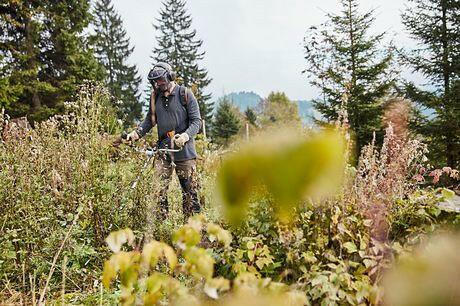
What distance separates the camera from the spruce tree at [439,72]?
39.6 feet

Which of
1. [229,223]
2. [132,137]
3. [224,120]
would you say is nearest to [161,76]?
[132,137]

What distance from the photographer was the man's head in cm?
407

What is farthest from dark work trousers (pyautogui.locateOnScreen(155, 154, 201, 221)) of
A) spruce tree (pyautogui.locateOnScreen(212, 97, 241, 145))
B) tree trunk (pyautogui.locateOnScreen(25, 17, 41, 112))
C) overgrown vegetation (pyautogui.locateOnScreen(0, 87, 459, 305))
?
spruce tree (pyautogui.locateOnScreen(212, 97, 241, 145))

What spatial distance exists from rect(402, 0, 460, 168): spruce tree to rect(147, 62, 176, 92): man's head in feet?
33.6

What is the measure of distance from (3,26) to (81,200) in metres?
16.4

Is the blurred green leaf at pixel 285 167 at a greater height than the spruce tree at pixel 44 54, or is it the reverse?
the spruce tree at pixel 44 54

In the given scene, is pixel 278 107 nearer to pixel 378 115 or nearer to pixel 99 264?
pixel 378 115

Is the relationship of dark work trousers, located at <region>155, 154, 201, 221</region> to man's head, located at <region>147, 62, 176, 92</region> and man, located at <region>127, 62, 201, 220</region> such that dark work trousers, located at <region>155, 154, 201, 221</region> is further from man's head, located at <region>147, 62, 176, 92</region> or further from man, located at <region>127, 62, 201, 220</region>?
man's head, located at <region>147, 62, 176, 92</region>

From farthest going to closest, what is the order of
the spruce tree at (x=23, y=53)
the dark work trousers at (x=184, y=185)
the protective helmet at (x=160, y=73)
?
the spruce tree at (x=23, y=53) → the protective helmet at (x=160, y=73) → the dark work trousers at (x=184, y=185)

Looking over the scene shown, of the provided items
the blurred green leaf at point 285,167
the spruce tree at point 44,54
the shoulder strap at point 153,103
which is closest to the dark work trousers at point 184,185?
the shoulder strap at point 153,103

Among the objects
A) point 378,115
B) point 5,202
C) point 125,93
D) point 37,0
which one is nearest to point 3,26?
point 37,0

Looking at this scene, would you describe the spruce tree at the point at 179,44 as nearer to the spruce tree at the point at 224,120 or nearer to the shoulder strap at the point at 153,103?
the spruce tree at the point at 224,120

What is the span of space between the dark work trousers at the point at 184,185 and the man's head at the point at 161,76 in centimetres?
76

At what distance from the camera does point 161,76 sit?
4070 millimetres
